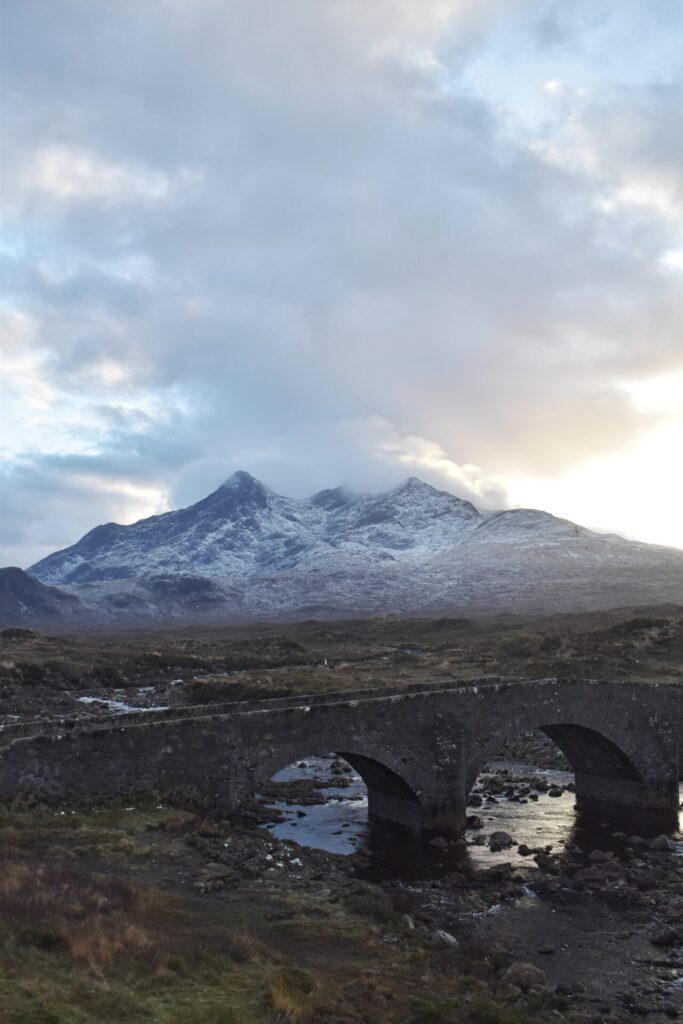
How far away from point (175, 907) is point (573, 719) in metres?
23.2

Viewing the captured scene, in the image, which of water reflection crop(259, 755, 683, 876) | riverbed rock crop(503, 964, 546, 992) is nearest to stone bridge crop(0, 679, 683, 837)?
water reflection crop(259, 755, 683, 876)

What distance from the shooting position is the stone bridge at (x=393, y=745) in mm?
25547

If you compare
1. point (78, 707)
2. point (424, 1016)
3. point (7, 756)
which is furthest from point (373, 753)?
point (78, 707)

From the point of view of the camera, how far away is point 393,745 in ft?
101

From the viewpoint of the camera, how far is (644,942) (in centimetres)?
2197

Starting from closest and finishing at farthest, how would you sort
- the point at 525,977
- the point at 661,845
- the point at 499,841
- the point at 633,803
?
1. the point at 525,977
2. the point at 499,841
3. the point at 661,845
4. the point at 633,803

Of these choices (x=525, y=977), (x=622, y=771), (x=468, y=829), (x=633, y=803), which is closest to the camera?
(x=525, y=977)

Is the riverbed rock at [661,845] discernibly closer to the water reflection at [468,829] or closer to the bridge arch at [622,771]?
the water reflection at [468,829]

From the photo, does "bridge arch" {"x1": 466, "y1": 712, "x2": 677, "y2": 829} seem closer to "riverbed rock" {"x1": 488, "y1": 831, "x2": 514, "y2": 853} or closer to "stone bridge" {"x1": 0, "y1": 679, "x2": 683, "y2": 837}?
"stone bridge" {"x1": 0, "y1": 679, "x2": 683, "y2": 837}

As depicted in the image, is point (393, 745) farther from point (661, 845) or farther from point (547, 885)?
point (661, 845)

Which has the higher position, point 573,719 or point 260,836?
point 573,719

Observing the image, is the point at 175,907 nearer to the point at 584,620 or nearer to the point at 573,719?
the point at 573,719

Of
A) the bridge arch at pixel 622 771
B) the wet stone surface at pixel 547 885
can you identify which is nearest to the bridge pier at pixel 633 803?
the bridge arch at pixel 622 771

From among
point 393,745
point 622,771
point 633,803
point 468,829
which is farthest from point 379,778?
point 633,803
